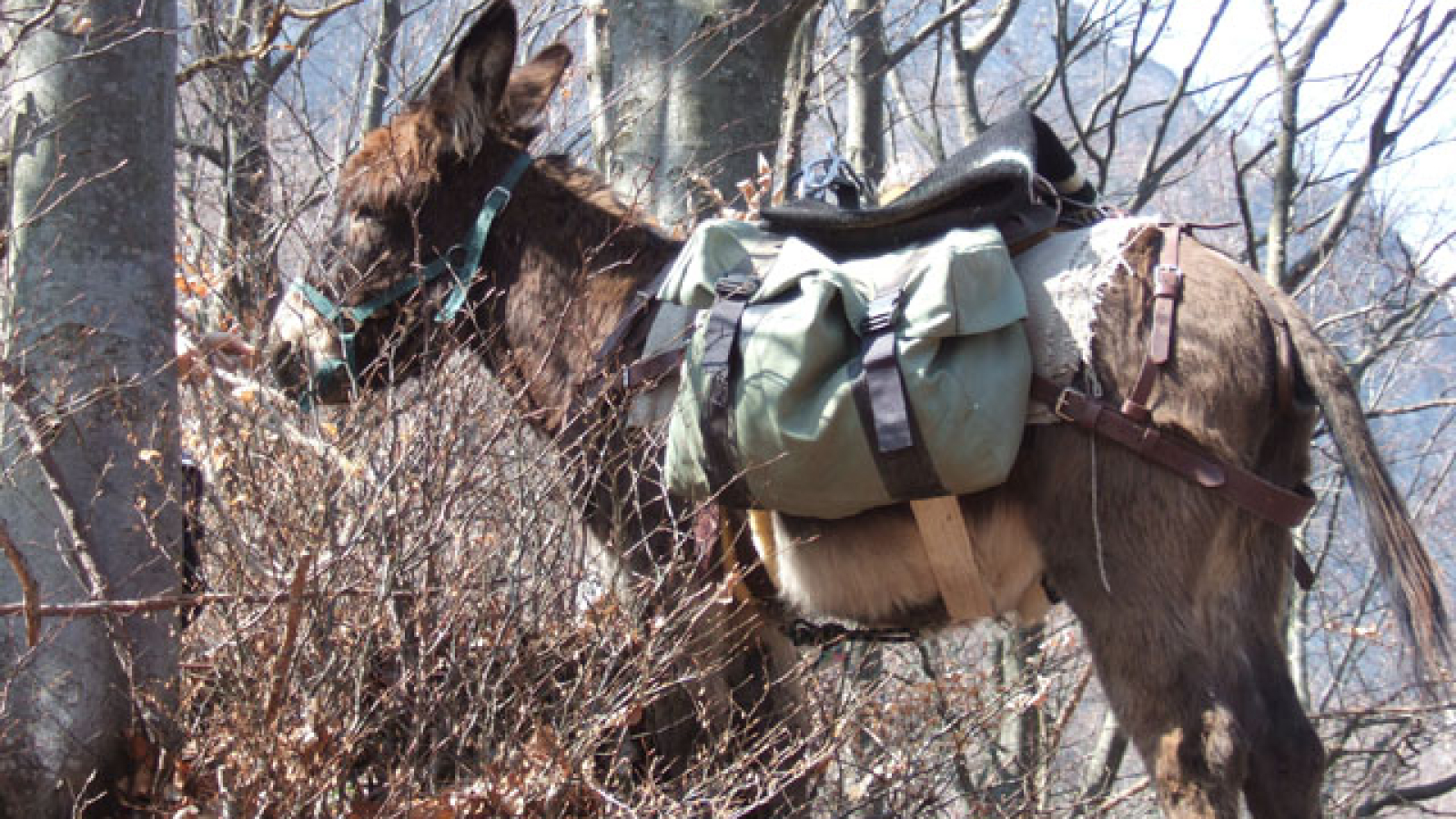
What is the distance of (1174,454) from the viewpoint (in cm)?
328

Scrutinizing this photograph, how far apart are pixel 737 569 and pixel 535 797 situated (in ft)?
2.80

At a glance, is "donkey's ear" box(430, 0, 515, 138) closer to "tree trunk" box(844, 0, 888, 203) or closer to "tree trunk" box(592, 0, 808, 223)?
"tree trunk" box(592, 0, 808, 223)

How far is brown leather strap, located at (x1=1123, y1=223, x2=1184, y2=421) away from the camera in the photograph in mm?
3285

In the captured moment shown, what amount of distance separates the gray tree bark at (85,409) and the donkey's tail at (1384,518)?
2829 mm

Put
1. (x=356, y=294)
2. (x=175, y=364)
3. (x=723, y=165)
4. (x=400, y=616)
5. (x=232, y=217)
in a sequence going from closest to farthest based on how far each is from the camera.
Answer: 1. (x=400, y=616)
2. (x=175, y=364)
3. (x=356, y=294)
4. (x=723, y=165)
5. (x=232, y=217)

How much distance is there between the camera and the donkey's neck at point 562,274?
13.7 ft

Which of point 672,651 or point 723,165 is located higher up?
point 723,165

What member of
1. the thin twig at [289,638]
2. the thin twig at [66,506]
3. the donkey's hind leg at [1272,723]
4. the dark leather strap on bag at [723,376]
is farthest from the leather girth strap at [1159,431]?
the thin twig at [66,506]

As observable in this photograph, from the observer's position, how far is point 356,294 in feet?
14.2

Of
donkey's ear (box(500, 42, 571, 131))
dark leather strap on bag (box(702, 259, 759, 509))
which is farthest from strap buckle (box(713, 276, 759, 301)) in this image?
donkey's ear (box(500, 42, 571, 131))

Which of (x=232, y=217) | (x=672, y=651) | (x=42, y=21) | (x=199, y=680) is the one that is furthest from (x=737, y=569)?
(x=232, y=217)

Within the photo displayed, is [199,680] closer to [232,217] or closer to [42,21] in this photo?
[42,21]

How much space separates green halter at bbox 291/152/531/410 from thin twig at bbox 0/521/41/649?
117cm

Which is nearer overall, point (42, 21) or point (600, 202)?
point (42, 21)
